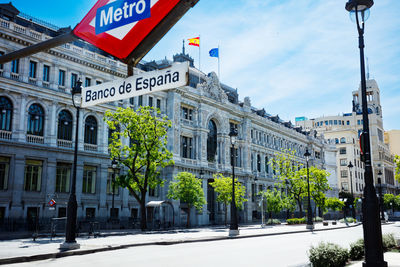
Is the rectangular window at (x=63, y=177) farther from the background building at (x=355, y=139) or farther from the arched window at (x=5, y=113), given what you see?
the background building at (x=355, y=139)

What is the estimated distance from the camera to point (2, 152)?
3256 cm

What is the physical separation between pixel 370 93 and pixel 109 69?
414 feet

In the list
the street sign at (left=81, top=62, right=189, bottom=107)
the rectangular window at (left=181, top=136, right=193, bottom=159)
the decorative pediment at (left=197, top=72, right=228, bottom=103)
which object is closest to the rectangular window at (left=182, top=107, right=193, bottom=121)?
the rectangular window at (left=181, top=136, right=193, bottom=159)

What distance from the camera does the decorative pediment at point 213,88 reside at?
5645cm

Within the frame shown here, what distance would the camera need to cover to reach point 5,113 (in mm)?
33438

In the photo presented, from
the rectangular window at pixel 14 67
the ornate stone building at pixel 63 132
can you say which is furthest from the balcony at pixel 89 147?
the rectangular window at pixel 14 67

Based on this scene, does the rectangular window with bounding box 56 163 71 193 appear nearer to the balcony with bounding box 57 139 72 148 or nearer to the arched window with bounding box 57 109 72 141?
the balcony with bounding box 57 139 72 148

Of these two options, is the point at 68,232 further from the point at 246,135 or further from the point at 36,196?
the point at 246,135

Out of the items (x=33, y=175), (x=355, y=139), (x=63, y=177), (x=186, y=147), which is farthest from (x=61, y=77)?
(x=355, y=139)

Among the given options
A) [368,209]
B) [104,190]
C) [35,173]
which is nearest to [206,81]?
[104,190]

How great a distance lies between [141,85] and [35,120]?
33686 mm

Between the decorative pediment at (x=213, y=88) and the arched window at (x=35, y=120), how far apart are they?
81.2 feet

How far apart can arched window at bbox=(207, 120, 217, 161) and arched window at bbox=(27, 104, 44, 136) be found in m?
25.7

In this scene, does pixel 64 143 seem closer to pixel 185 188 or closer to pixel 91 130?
pixel 91 130
